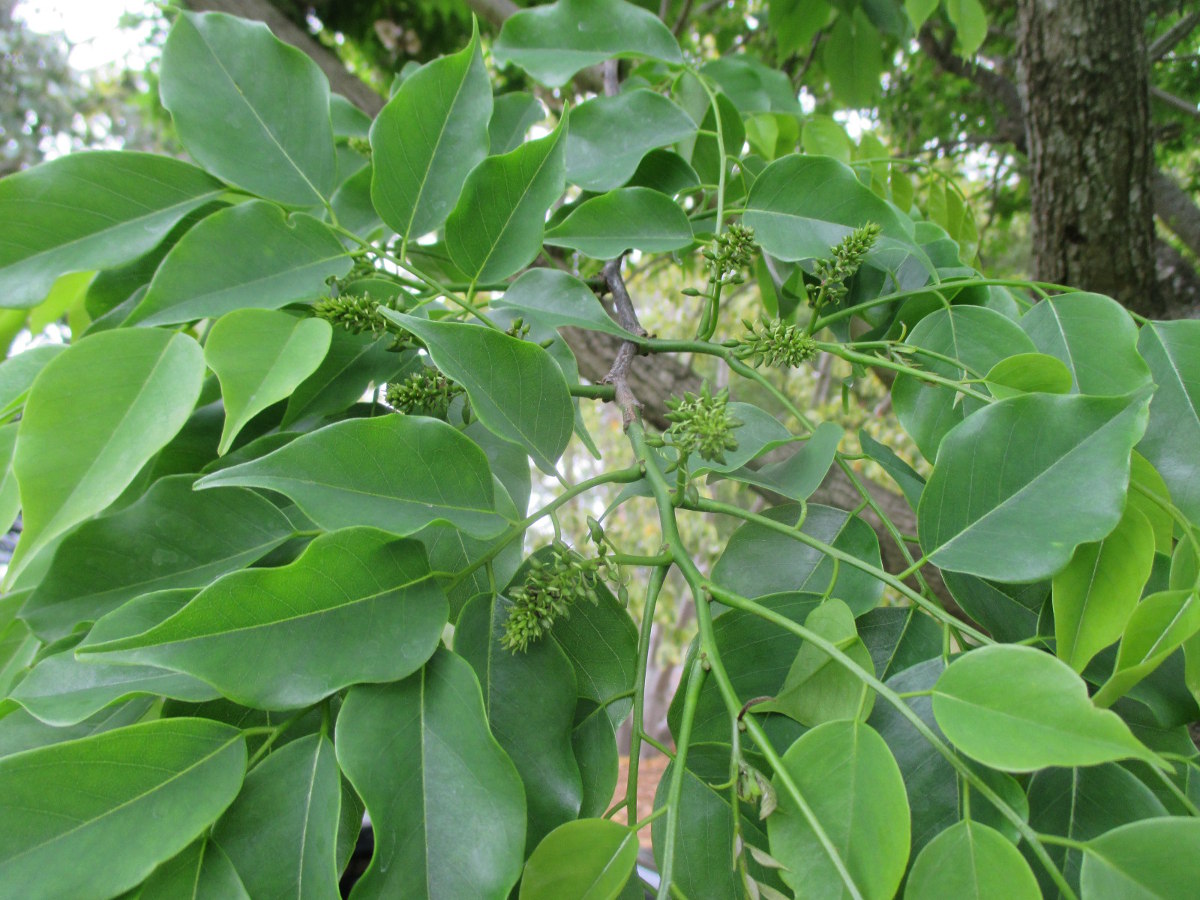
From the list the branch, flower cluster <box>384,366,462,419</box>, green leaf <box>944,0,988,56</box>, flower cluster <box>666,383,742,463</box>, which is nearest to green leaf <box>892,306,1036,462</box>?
flower cluster <box>666,383,742,463</box>

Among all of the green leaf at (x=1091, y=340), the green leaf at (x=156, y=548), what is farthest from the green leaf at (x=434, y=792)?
the green leaf at (x=1091, y=340)

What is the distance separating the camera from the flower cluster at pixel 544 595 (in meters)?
0.28

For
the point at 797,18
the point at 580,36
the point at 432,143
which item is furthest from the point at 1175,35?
the point at 432,143

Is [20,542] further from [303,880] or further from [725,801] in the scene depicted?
[725,801]

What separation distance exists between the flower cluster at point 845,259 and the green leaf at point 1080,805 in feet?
0.77

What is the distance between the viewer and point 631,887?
293mm

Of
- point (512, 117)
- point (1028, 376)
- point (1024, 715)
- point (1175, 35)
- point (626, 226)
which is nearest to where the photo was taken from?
point (1024, 715)

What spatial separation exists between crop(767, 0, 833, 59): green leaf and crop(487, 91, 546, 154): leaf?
0.52 m

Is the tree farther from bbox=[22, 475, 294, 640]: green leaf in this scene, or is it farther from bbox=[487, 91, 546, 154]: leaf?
bbox=[487, 91, 546, 154]: leaf

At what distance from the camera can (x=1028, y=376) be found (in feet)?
1.08

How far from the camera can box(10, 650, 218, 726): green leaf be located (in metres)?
0.26

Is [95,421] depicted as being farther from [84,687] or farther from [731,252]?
[731,252]

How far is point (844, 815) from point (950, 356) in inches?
9.5

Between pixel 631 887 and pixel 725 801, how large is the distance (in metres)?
0.05
